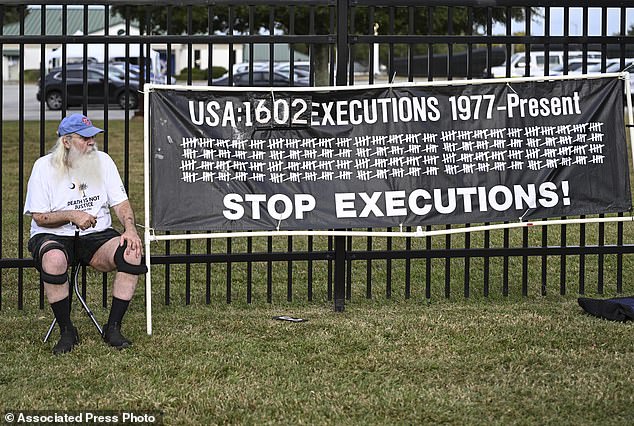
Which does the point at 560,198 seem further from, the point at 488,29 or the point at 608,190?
the point at 488,29

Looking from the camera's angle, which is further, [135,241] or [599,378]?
[135,241]

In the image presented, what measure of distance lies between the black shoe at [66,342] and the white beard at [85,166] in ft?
2.94

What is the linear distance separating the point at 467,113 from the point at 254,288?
7.42ft

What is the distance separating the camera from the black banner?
696 centimetres

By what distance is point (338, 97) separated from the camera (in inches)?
280

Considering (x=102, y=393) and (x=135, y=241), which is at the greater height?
(x=135, y=241)

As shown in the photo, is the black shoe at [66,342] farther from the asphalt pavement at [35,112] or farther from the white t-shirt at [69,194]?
the asphalt pavement at [35,112]

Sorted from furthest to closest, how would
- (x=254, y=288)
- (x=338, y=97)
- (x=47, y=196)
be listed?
(x=254, y=288) < (x=338, y=97) < (x=47, y=196)

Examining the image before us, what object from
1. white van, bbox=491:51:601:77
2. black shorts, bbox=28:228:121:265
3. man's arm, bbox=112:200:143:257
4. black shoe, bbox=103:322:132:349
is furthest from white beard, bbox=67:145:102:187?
white van, bbox=491:51:601:77

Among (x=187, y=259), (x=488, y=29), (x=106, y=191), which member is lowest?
(x=187, y=259)

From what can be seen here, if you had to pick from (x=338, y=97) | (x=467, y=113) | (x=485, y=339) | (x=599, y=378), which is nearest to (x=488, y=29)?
(x=467, y=113)

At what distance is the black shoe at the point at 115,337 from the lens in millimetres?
6352

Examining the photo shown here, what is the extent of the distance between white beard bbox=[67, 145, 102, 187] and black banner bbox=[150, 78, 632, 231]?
1.47 feet

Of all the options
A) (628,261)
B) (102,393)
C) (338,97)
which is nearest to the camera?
(102,393)
